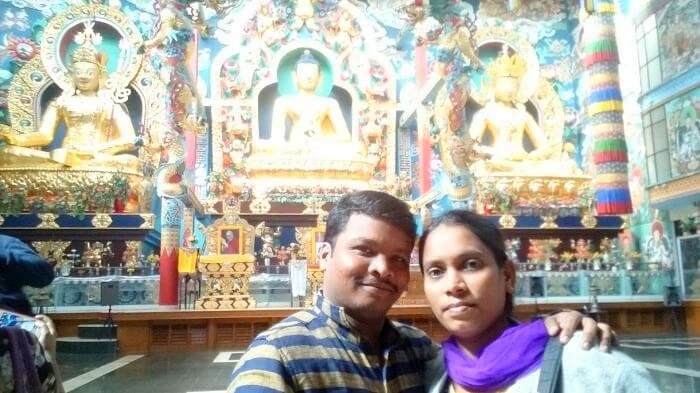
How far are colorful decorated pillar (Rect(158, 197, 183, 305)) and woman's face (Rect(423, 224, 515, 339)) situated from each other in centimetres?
824

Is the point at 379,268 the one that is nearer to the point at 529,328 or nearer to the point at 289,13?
the point at 529,328

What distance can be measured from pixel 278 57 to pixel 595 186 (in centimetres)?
756

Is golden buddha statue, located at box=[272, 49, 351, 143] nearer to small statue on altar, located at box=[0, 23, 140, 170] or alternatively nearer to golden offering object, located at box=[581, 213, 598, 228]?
small statue on altar, located at box=[0, 23, 140, 170]

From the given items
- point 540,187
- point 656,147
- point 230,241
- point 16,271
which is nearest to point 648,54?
point 656,147

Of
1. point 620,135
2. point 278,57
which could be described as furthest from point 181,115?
point 620,135

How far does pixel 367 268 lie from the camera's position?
50.4 inches

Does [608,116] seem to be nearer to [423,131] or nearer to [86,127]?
[423,131]

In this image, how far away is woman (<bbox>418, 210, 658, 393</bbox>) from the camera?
109cm

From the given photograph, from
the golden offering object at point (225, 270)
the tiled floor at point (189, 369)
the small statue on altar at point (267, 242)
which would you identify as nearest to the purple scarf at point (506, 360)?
the tiled floor at point (189, 369)

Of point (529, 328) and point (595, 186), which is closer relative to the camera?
point (529, 328)

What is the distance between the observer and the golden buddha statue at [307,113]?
12.9 meters

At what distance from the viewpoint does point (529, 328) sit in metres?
1.16

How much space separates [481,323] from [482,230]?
206mm

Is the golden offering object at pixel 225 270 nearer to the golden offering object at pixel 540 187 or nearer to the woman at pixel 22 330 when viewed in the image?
the woman at pixel 22 330
